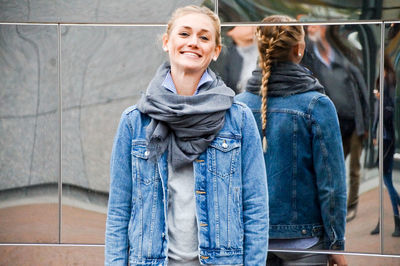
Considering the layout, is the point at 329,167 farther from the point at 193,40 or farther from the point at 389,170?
the point at 193,40

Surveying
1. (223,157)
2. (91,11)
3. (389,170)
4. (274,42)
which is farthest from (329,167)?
(223,157)

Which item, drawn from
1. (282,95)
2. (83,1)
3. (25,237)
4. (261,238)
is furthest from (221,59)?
(261,238)

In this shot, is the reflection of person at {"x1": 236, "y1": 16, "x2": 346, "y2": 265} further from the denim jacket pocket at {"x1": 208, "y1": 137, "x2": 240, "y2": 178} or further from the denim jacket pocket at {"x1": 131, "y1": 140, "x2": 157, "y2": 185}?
the denim jacket pocket at {"x1": 131, "y1": 140, "x2": 157, "y2": 185}

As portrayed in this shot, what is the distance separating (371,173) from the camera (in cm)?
474

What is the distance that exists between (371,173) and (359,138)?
274 millimetres

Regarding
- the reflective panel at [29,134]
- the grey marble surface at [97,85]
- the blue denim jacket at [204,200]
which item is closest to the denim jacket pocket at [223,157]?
the blue denim jacket at [204,200]

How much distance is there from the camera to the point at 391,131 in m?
4.71

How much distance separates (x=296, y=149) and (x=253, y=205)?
217 centimetres

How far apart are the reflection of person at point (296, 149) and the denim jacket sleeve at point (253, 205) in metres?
2.12

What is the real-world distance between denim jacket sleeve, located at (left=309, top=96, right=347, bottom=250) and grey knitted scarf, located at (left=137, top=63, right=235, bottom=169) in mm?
2181

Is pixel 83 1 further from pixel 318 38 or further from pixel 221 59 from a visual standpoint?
pixel 318 38

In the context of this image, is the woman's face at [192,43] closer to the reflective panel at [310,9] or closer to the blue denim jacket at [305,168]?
the blue denim jacket at [305,168]

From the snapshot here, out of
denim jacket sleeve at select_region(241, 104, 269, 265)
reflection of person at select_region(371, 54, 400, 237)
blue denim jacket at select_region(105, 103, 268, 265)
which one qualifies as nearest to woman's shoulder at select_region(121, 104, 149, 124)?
blue denim jacket at select_region(105, 103, 268, 265)

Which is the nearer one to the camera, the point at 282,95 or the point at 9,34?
the point at 282,95
